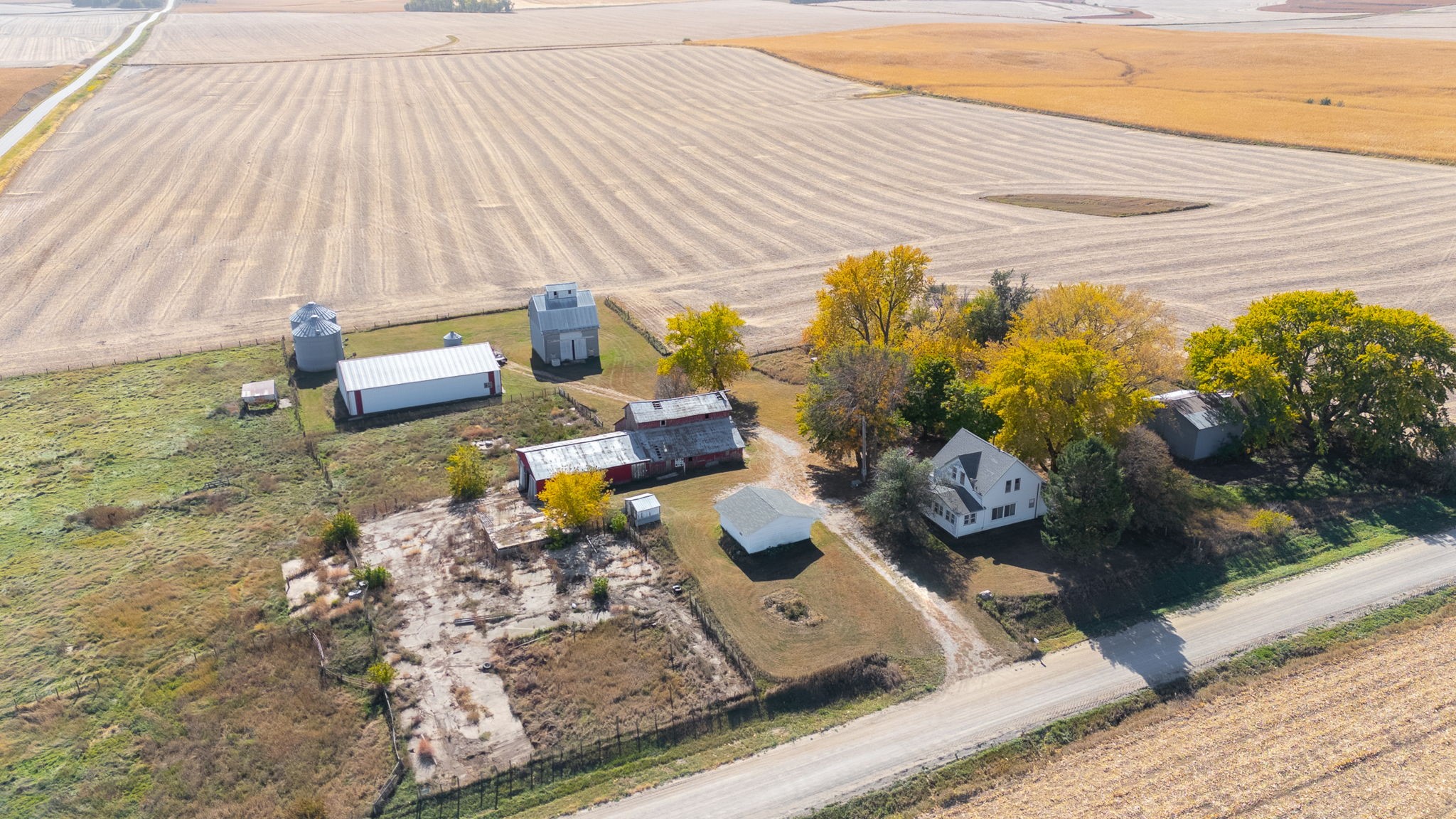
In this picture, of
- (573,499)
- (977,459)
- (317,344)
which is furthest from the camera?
(317,344)

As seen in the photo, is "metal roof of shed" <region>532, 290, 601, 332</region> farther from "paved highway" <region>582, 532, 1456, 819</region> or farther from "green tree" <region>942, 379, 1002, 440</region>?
"paved highway" <region>582, 532, 1456, 819</region>

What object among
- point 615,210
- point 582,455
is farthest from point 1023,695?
point 615,210

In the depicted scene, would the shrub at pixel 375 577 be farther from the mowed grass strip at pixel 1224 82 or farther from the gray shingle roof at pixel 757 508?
the mowed grass strip at pixel 1224 82

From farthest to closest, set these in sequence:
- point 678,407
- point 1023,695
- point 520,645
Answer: point 678,407 < point 520,645 < point 1023,695

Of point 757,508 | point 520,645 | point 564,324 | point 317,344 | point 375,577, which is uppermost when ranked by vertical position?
point 564,324

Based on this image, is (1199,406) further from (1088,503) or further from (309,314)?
(309,314)

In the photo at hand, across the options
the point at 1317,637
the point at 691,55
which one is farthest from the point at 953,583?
the point at 691,55

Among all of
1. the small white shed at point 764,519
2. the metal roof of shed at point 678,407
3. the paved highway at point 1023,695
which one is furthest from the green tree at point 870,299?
the paved highway at point 1023,695

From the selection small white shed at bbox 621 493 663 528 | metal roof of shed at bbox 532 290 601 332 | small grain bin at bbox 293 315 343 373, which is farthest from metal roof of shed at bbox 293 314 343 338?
small white shed at bbox 621 493 663 528
